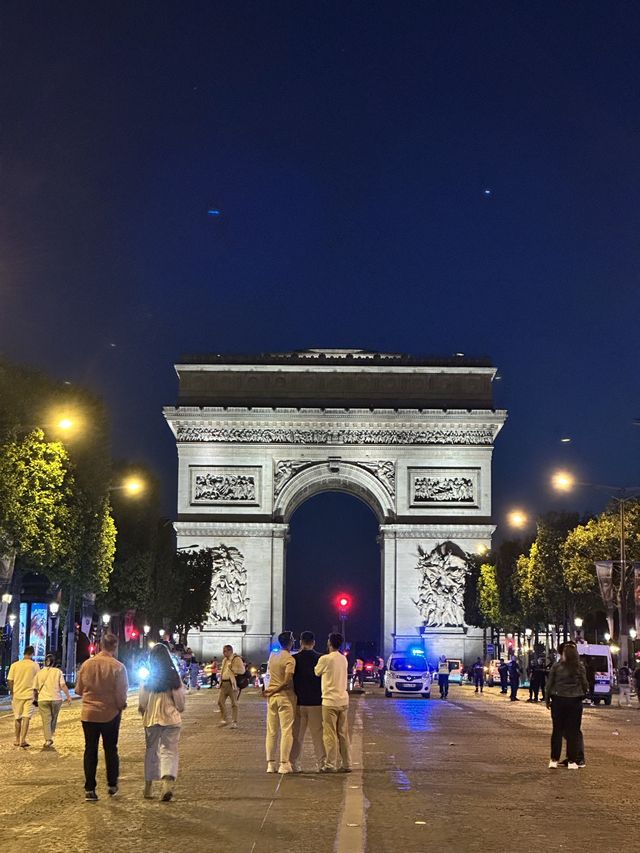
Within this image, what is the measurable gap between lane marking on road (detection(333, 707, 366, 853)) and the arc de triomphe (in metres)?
59.7

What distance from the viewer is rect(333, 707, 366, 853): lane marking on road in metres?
11.7

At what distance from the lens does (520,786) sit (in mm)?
16484

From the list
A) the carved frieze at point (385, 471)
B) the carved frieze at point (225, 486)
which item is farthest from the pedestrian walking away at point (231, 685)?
the carved frieze at point (385, 471)

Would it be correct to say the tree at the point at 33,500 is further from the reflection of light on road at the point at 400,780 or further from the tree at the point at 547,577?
the tree at the point at 547,577

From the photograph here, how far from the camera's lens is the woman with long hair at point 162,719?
14.7m

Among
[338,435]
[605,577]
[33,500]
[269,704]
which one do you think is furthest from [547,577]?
[269,704]

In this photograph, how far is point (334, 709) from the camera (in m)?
18.0

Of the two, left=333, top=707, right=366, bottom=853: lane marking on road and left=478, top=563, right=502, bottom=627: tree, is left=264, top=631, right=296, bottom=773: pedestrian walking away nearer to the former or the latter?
left=333, top=707, right=366, bottom=853: lane marking on road

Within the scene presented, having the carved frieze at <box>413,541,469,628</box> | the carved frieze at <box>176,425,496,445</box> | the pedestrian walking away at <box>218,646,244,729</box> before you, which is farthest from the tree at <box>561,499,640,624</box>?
the pedestrian walking away at <box>218,646,244,729</box>

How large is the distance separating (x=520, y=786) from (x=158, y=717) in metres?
4.19

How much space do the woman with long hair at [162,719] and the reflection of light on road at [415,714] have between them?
13.3m

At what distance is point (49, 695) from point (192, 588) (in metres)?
50.6

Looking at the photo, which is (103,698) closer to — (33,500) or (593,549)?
(33,500)

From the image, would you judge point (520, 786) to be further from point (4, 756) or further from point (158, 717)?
point (4, 756)
